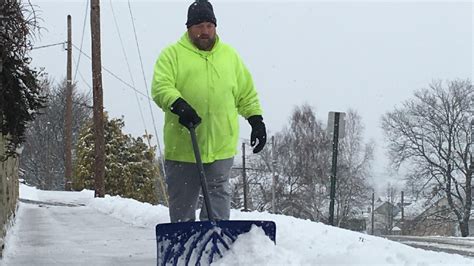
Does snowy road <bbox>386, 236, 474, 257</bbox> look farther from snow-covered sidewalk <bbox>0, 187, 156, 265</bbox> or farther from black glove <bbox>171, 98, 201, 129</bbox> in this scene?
black glove <bbox>171, 98, 201, 129</bbox>

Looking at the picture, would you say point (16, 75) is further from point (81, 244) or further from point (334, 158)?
point (334, 158)

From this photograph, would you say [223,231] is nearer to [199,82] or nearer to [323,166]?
[199,82]

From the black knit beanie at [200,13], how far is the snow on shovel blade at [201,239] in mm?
1241

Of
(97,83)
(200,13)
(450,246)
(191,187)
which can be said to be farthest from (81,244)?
(97,83)

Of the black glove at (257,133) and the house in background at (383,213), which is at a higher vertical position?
the black glove at (257,133)

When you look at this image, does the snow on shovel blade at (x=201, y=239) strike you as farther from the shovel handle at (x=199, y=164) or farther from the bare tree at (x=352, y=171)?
the bare tree at (x=352, y=171)

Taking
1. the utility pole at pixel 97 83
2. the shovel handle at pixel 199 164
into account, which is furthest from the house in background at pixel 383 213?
the shovel handle at pixel 199 164

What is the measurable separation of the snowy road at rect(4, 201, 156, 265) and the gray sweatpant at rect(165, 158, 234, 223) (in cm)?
91

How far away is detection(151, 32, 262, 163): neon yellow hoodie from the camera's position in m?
3.69

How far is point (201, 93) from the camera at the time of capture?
370 cm

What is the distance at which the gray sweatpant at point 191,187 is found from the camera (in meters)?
3.80

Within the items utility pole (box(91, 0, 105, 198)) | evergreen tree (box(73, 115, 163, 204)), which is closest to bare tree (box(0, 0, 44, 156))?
utility pole (box(91, 0, 105, 198))

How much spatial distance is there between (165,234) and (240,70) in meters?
1.22

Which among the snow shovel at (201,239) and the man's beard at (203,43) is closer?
the snow shovel at (201,239)
